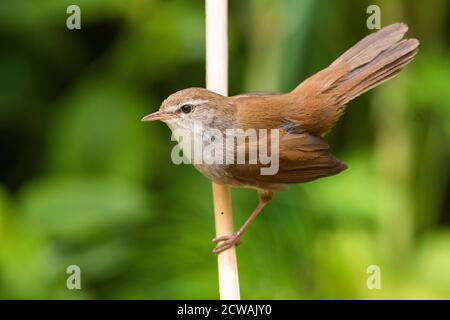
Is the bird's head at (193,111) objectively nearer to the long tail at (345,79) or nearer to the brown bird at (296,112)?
the brown bird at (296,112)

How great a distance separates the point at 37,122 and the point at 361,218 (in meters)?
1.87

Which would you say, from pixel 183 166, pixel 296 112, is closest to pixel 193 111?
pixel 296 112

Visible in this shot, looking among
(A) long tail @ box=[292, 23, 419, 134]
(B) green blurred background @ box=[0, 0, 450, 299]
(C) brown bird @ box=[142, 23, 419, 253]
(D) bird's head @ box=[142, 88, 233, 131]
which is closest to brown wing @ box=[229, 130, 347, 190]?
(C) brown bird @ box=[142, 23, 419, 253]

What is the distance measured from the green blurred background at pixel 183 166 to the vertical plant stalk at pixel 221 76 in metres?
0.91

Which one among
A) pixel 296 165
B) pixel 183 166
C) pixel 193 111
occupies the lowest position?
pixel 296 165

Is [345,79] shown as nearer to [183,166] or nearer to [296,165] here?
[296,165]

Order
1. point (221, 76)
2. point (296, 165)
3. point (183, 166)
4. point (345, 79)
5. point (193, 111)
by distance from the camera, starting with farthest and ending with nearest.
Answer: point (183, 166) < point (345, 79) < point (296, 165) < point (193, 111) < point (221, 76)

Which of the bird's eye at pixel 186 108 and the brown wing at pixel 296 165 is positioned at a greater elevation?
the bird's eye at pixel 186 108

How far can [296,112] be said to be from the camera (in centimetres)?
379

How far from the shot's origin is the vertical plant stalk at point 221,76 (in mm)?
3221

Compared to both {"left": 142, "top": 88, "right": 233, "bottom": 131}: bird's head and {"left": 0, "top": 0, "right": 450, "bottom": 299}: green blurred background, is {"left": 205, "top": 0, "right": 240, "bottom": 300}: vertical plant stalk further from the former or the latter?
{"left": 0, "top": 0, "right": 450, "bottom": 299}: green blurred background

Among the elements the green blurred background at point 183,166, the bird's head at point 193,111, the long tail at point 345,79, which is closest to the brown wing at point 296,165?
the long tail at point 345,79

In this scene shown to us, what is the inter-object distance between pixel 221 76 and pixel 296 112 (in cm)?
53

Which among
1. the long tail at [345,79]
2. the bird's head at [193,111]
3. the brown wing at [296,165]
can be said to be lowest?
the brown wing at [296,165]
